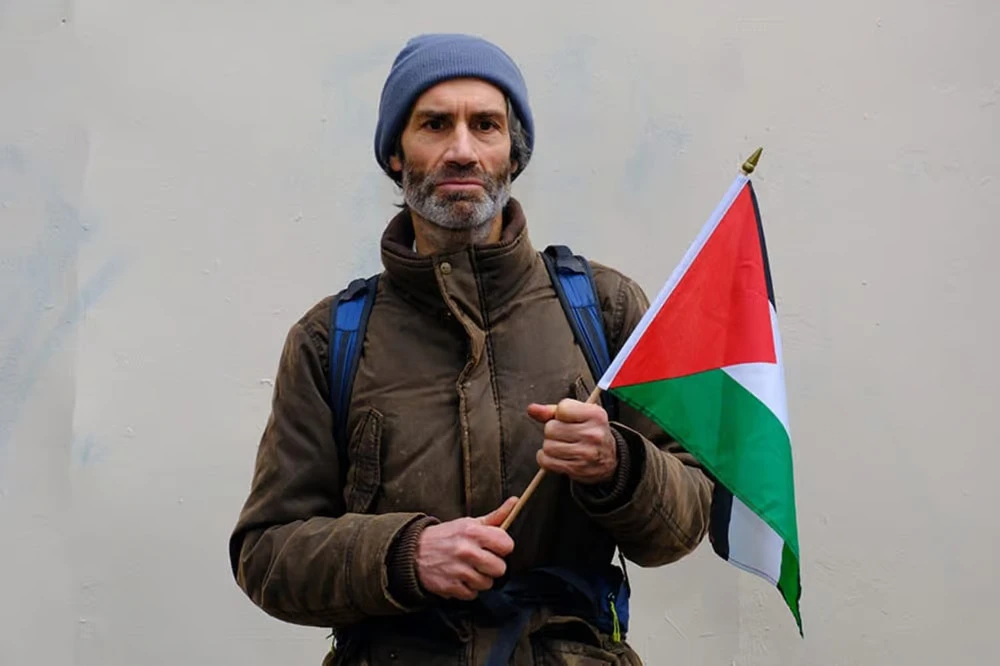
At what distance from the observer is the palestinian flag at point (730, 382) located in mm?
2160

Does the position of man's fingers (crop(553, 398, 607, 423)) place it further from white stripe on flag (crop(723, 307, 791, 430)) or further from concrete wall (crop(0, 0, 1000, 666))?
concrete wall (crop(0, 0, 1000, 666))

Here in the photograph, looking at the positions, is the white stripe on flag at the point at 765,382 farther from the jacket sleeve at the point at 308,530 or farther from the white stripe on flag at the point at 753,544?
the jacket sleeve at the point at 308,530

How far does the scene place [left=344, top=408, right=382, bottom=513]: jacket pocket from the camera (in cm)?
221

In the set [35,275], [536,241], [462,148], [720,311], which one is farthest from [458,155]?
[35,275]

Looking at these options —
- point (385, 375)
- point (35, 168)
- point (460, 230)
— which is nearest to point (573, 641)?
point (385, 375)

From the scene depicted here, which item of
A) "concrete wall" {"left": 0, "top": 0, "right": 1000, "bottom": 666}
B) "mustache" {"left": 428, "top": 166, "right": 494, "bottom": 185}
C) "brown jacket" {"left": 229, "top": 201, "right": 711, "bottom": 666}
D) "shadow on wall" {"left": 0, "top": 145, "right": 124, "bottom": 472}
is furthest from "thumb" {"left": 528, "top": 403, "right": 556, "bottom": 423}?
"shadow on wall" {"left": 0, "top": 145, "right": 124, "bottom": 472}

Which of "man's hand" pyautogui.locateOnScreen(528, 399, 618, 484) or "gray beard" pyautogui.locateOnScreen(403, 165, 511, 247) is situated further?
"gray beard" pyautogui.locateOnScreen(403, 165, 511, 247)

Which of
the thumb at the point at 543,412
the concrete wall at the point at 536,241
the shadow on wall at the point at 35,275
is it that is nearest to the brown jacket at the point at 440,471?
the thumb at the point at 543,412

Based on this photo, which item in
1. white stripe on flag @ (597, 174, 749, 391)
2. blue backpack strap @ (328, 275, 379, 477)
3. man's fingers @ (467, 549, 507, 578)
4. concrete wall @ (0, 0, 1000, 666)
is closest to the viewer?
man's fingers @ (467, 549, 507, 578)

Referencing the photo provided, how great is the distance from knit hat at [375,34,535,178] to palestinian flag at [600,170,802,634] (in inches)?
16.3

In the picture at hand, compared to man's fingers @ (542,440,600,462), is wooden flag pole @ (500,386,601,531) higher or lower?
lower

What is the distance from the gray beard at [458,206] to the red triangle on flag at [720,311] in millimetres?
332

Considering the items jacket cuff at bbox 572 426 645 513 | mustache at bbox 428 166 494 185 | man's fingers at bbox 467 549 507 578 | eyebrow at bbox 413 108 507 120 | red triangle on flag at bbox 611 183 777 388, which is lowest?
man's fingers at bbox 467 549 507 578

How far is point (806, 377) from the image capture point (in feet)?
11.1
